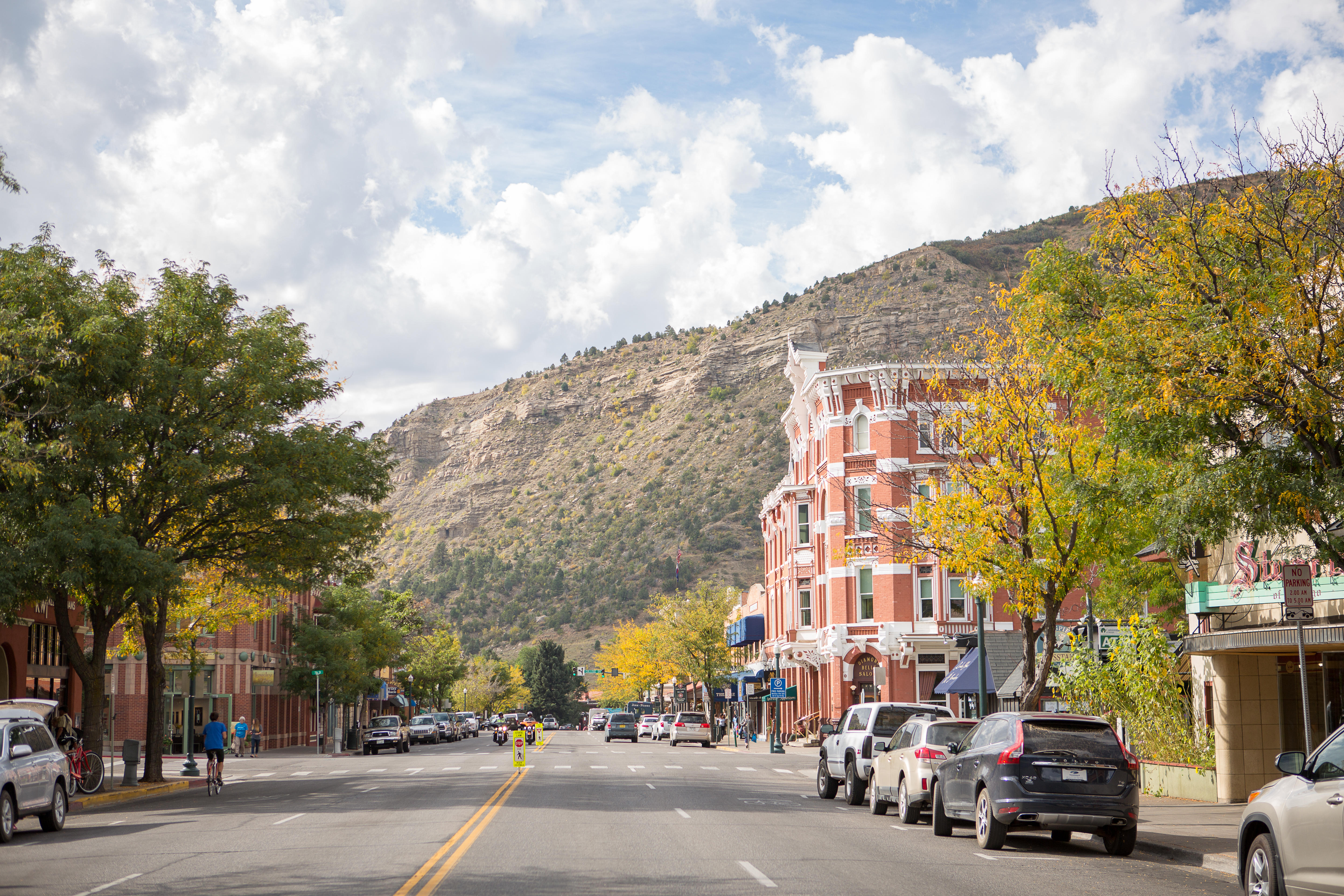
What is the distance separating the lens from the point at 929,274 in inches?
5256

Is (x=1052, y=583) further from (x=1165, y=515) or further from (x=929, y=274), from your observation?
(x=929, y=274)

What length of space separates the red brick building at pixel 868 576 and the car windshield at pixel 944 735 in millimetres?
31405

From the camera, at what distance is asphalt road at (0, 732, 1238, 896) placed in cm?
1298

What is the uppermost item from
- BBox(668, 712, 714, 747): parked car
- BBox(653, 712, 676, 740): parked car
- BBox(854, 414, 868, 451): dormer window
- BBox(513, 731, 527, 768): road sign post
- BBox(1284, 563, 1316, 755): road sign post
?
BBox(854, 414, 868, 451): dormer window

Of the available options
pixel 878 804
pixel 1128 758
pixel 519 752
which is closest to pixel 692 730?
pixel 519 752

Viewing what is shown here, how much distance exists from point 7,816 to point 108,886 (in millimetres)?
6617

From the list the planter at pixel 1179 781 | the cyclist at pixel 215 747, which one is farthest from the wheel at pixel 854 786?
the cyclist at pixel 215 747

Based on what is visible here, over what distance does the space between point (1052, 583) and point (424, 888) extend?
15041 mm

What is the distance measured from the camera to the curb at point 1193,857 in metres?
14.7

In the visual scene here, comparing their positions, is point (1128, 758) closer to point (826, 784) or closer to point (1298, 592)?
point (1298, 592)

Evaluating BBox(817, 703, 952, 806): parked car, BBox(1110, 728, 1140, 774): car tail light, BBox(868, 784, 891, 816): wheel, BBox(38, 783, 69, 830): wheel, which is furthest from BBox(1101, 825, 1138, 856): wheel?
BBox(38, 783, 69, 830): wheel

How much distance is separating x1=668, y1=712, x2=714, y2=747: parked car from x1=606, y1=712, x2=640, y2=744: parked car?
19.6 ft

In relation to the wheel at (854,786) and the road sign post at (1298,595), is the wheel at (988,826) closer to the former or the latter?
the road sign post at (1298,595)

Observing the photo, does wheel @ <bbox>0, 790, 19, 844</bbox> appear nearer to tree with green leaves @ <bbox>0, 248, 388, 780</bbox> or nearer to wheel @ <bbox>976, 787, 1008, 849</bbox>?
tree with green leaves @ <bbox>0, 248, 388, 780</bbox>
